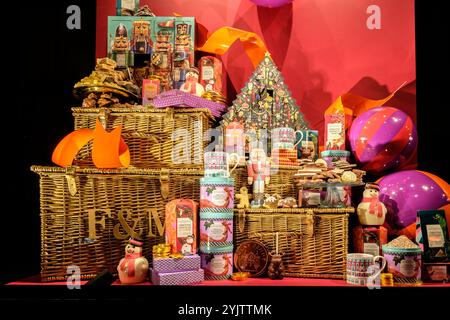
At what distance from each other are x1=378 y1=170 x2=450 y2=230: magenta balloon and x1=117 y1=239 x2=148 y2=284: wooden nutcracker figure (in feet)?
4.04

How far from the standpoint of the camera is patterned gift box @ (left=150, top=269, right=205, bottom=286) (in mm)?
1625

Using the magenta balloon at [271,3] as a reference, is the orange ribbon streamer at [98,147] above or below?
below

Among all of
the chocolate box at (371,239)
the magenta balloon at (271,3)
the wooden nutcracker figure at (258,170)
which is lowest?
the chocolate box at (371,239)

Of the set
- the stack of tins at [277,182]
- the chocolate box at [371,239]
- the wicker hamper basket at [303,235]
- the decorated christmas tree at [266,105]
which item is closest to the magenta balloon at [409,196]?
the chocolate box at [371,239]

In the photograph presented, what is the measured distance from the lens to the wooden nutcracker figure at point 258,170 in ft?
6.54

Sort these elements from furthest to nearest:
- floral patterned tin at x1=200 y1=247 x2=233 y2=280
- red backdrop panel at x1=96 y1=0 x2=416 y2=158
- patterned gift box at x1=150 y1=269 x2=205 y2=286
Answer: red backdrop panel at x1=96 y1=0 x2=416 y2=158 < floral patterned tin at x1=200 y1=247 x2=233 y2=280 < patterned gift box at x1=150 y1=269 x2=205 y2=286

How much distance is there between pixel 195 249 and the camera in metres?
1.77

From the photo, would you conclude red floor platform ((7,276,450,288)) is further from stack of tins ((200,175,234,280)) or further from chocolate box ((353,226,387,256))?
chocolate box ((353,226,387,256))

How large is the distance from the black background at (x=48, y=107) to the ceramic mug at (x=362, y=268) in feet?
0.29

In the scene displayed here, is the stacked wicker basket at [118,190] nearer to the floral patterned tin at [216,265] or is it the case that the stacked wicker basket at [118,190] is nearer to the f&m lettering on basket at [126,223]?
the f&m lettering on basket at [126,223]

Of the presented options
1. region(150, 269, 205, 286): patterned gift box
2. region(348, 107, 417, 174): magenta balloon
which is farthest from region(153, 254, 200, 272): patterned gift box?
region(348, 107, 417, 174): magenta balloon

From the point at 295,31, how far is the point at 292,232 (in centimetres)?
138

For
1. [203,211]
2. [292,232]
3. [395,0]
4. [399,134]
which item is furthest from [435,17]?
[203,211]
